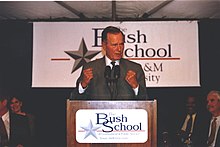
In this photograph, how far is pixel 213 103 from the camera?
4484 millimetres

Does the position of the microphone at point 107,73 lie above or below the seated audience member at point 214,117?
above

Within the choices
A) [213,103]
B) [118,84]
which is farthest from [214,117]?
[118,84]

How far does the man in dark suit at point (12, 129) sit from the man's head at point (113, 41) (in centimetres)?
130

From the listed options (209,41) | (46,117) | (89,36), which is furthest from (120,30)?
(46,117)

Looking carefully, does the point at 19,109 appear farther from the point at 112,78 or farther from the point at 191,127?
the point at 191,127

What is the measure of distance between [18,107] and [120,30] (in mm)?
1532

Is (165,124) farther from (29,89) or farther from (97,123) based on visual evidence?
(29,89)

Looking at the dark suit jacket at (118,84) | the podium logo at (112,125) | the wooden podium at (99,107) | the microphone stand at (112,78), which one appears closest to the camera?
the wooden podium at (99,107)

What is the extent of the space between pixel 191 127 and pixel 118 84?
3.32 ft

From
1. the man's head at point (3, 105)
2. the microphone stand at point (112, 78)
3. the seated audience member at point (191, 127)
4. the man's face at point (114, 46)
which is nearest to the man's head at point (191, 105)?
the seated audience member at point (191, 127)

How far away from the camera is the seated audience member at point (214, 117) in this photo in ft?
14.5

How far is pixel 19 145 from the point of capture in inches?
176

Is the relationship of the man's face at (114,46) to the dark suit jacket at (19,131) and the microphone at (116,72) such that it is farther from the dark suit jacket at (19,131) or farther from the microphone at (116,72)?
the dark suit jacket at (19,131)

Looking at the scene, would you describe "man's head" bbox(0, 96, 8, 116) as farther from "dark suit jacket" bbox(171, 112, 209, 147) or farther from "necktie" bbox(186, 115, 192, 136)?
"necktie" bbox(186, 115, 192, 136)
